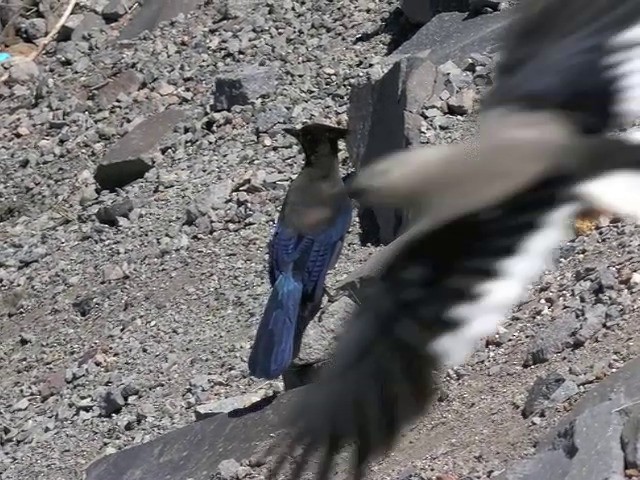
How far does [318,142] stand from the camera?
6.66 metres

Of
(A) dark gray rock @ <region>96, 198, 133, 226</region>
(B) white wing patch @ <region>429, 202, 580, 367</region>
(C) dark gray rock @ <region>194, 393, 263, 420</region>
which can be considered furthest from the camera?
(A) dark gray rock @ <region>96, 198, 133, 226</region>

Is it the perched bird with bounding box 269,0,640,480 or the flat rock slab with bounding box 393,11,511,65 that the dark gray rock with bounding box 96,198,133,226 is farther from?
the perched bird with bounding box 269,0,640,480

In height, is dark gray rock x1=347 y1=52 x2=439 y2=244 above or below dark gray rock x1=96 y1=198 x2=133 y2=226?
above

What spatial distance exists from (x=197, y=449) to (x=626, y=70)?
2.24 metres

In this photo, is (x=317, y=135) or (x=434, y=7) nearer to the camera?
(x=317, y=135)

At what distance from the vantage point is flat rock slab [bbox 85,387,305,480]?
5570 millimetres

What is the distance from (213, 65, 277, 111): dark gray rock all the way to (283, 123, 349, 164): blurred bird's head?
2.31m

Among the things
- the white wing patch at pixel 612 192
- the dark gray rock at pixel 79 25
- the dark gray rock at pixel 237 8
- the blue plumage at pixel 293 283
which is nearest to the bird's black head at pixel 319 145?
the blue plumage at pixel 293 283

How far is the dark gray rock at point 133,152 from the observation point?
9.08 meters

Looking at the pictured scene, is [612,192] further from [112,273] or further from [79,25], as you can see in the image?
[79,25]

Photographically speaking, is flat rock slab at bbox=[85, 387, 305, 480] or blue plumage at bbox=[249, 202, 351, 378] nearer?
flat rock slab at bbox=[85, 387, 305, 480]

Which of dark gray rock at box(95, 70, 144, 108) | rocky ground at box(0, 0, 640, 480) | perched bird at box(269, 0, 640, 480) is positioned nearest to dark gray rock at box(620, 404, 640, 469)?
rocky ground at box(0, 0, 640, 480)

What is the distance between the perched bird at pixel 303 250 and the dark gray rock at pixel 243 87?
90.9 inches

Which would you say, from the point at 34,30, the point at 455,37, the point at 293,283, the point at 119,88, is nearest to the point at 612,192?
the point at 293,283
